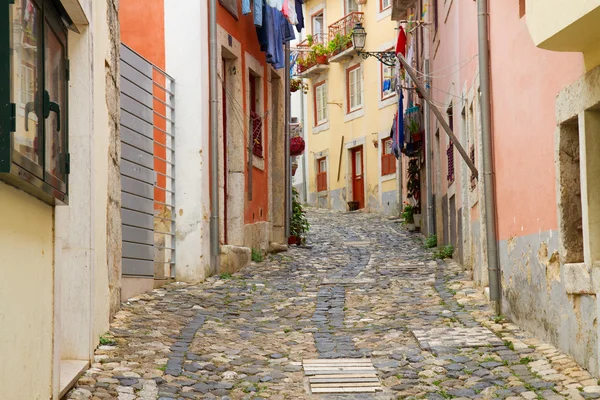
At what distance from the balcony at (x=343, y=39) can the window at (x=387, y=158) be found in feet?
11.8

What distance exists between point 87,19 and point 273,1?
26.8 feet

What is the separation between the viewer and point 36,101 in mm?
4980

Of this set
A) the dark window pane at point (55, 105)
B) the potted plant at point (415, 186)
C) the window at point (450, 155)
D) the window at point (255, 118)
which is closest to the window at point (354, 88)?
the potted plant at point (415, 186)

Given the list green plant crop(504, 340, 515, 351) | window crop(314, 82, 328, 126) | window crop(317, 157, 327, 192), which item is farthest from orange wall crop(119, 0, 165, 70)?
window crop(314, 82, 328, 126)

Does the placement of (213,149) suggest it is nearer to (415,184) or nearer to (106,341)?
(106,341)

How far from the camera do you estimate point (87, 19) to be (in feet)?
22.8

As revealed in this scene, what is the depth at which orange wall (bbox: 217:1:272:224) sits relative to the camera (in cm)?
1408

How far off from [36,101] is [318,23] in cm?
2962

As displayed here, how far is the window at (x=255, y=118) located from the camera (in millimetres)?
15711

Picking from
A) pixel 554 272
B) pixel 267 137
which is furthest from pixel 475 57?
pixel 267 137

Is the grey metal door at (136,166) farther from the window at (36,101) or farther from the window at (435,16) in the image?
the window at (435,16)

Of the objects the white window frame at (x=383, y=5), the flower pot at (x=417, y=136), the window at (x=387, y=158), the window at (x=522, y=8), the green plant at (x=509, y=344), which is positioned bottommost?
the green plant at (x=509, y=344)

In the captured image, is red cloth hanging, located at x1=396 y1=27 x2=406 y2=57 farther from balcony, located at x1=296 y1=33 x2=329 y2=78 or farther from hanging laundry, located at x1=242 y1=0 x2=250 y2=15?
balcony, located at x1=296 y1=33 x2=329 y2=78

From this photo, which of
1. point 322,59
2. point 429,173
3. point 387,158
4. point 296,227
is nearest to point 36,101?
point 429,173
